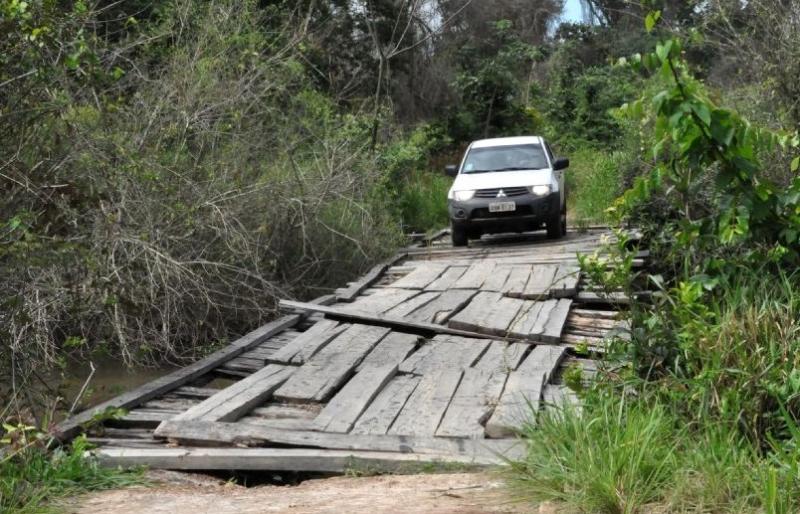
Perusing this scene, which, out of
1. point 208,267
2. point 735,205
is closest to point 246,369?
point 208,267

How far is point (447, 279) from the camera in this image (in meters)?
12.2

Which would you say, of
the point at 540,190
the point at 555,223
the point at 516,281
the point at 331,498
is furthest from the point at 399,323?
the point at 555,223

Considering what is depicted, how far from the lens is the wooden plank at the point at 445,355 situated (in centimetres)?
783

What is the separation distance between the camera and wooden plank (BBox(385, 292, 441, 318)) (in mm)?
9891

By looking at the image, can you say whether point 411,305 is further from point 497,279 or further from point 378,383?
point 378,383

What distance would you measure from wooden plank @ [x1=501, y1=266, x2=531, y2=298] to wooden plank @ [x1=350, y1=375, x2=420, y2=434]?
3493mm

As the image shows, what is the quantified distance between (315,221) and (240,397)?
598cm

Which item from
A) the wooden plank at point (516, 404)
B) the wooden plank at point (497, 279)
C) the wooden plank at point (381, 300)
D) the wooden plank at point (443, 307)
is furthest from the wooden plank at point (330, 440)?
the wooden plank at point (497, 279)

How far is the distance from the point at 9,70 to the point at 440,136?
22.9m

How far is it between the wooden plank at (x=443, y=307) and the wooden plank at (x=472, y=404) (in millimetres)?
2015

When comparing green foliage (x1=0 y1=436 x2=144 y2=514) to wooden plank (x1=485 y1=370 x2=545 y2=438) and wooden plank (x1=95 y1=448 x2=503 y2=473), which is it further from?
wooden plank (x1=485 y1=370 x2=545 y2=438)

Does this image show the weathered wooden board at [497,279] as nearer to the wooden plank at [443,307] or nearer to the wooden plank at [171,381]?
the wooden plank at [443,307]

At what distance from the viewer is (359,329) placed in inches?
371

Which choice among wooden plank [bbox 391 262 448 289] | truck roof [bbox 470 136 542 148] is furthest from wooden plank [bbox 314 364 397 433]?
truck roof [bbox 470 136 542 148]
